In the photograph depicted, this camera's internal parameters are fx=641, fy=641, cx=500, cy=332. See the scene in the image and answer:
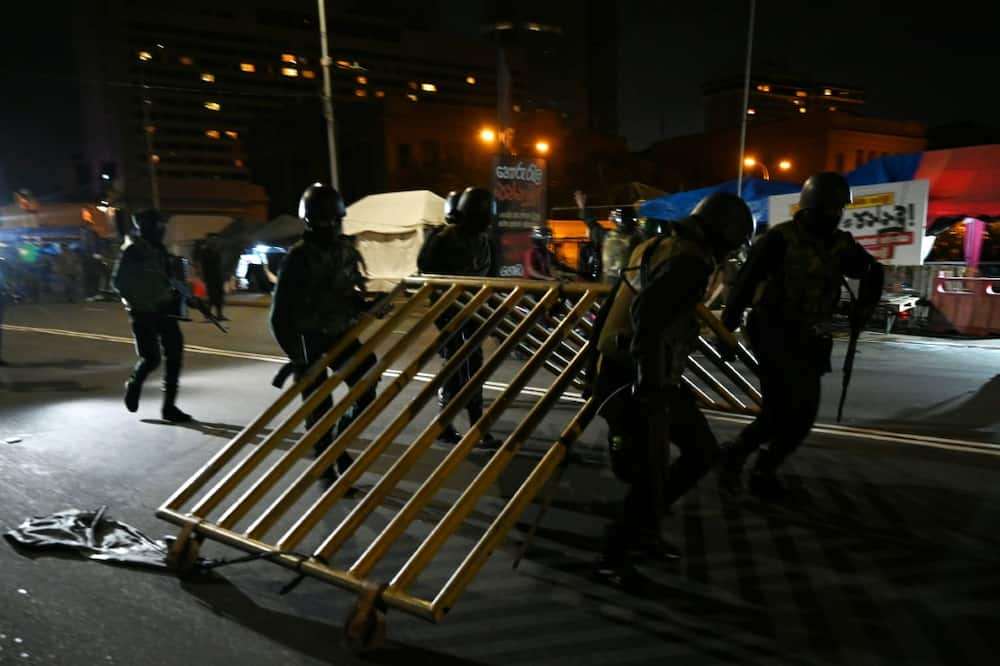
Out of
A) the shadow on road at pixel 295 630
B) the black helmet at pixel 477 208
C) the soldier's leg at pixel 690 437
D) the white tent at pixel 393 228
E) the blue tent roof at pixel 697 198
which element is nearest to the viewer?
the shadow on road at pixel 295 630

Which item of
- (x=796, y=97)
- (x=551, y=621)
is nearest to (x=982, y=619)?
(x=551, y=621)

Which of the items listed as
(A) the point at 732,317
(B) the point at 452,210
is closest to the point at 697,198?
(B) the point at 452,210

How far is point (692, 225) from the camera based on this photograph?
2.67 m

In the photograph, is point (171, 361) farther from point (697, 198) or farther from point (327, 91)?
point (697, 198)

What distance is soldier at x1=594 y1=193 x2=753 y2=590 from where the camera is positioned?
257 cm

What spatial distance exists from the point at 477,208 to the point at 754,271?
2.12 metres

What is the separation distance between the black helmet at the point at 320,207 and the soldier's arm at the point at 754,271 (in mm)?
2492

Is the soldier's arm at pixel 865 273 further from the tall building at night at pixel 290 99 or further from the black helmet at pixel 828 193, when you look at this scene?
the tall building at night at pixel 290 99

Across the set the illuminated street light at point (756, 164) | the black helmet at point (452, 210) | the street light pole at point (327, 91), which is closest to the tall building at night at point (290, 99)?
the illuminated street light at point (756, 164)

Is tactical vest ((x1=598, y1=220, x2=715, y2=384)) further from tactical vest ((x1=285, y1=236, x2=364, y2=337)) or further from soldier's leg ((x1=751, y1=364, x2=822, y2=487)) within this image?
tactical vest ((x1=285, y1=236, x2=364, y2=337))

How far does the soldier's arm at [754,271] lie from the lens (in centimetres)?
364

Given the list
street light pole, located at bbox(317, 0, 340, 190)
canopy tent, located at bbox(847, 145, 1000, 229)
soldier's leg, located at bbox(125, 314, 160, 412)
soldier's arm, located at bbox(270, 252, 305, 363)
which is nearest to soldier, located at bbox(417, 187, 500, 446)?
soldier's arm, located at bbox(270, 252, 305, 363)

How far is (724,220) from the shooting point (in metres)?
2.68

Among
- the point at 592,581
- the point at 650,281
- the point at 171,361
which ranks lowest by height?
the point at 592,581
